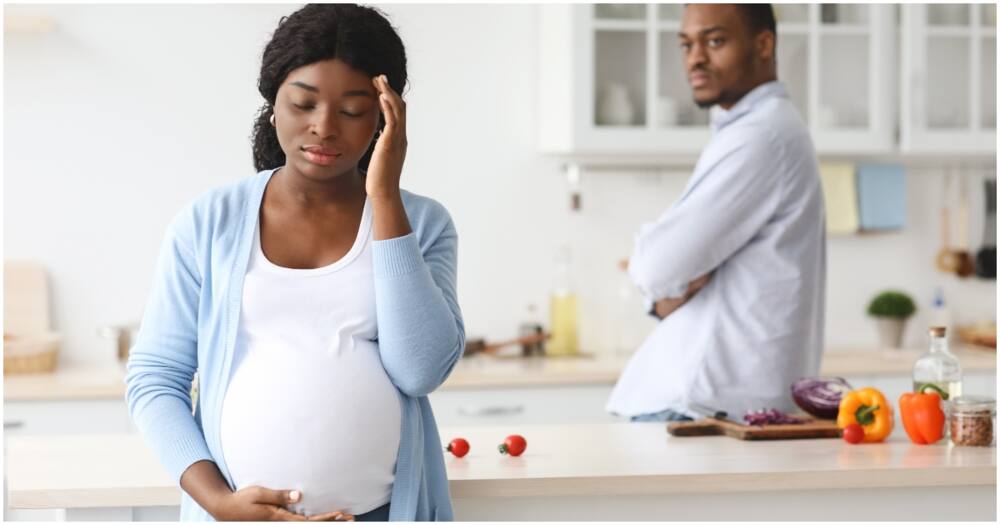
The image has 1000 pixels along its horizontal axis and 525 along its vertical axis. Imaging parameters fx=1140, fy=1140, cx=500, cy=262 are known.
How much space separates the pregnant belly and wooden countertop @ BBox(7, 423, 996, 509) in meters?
0.36

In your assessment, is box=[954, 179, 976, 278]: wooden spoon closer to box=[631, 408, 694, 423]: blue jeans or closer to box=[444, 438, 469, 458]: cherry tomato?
box=[631, 408, 694, 423]: blue jeans

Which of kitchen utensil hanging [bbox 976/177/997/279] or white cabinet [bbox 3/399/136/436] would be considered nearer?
white cabinet [bbox 3/399/136/436]

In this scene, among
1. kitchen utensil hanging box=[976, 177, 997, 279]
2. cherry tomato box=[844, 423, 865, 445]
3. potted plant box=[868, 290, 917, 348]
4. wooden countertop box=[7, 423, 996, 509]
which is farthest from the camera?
kitchen utensil hanging box=[976, 177, 997, 279]

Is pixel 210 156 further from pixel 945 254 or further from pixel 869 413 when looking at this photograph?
pixel 945 254

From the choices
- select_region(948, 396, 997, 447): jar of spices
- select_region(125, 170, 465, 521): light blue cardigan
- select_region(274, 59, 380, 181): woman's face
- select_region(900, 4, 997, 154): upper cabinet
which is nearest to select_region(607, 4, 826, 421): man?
select_region(948, 396, 997, 447): jar of spices

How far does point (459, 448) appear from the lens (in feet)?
5.47

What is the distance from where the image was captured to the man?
6.29ft

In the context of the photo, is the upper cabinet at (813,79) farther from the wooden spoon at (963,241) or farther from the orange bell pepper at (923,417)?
the orange bell pepper at (923,417)

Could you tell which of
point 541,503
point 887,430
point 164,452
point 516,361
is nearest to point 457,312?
point 164,452

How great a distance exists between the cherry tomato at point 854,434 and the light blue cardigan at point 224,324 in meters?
0.82

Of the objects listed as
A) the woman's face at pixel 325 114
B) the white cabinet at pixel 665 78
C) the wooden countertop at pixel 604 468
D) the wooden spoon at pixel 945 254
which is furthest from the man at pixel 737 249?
the wooden spoon at pixel 945 254

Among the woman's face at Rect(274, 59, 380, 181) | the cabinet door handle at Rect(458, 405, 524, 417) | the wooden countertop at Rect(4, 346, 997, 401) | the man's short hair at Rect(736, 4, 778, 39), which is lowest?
the cabinet door handle at Rect(458, 405, 524, 417)

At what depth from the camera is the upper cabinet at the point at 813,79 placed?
3105 millimetres

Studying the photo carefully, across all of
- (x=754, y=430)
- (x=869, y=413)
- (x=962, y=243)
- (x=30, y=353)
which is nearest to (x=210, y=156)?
(x=30, y=353)
